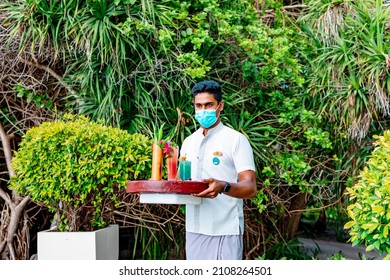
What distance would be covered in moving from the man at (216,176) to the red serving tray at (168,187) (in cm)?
17

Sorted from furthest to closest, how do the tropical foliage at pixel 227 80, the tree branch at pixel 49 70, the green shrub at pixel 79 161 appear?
the tree branch at pixel 49 70 < the tropical foliage at pixel 227 80 < the green shrub at pixel 79 161

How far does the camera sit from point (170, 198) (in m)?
3.06

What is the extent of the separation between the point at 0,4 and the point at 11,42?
1.16 feet

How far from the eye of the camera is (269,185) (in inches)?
208

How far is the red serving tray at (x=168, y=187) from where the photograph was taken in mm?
2912

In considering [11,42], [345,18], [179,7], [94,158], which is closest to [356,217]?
[94,158]

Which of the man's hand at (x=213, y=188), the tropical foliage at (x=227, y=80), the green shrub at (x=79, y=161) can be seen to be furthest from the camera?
the tropical foliage at (x=227, y=80)

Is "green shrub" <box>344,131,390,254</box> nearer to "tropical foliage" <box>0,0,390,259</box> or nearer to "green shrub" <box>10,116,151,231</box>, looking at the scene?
"green shrub" <box>10,116,151,231</box>

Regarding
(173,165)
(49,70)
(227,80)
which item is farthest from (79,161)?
(227,80)

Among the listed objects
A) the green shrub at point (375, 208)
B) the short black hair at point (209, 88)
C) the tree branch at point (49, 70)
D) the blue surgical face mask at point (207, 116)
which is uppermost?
the tree branch at point (49, 70)

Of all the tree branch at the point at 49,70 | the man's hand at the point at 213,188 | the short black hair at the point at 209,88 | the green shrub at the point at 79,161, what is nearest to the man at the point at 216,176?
the short black hair at the point at 209,88

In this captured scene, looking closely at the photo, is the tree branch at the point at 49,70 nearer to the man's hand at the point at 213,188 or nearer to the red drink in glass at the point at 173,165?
the red drink in glass at the point at 173,165

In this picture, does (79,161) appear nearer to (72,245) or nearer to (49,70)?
(72,245)

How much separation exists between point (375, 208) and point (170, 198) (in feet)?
3.32
